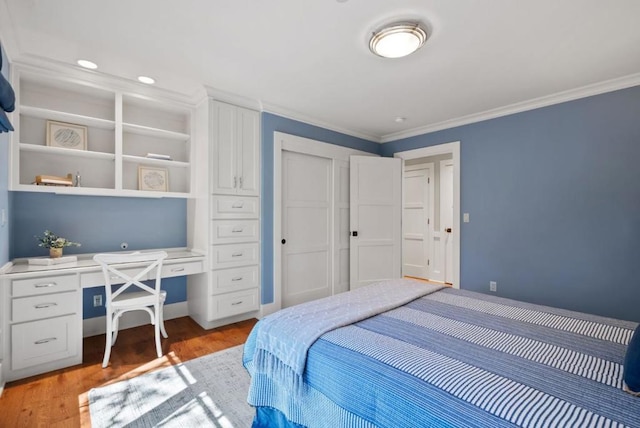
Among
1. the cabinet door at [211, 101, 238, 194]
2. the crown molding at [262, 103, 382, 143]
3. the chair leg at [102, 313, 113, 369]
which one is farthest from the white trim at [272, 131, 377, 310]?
the chair leg at [102, 313, 113, 369]

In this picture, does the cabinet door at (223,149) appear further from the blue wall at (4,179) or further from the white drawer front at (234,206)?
the blue wall at (4,179)

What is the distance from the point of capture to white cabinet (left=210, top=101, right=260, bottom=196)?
10.0 feet

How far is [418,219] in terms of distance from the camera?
5801 millimetres

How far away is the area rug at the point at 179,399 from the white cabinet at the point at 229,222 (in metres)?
0.84

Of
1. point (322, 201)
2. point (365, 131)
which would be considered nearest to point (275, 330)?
point (322, 201)

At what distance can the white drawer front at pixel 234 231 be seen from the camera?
3047 millimetres

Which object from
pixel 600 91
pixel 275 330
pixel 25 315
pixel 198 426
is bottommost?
pixel 198 426

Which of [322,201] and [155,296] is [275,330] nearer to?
[155,296]

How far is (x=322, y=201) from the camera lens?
4016 mm

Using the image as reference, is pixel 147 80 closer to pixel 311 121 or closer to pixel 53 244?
pixel 53 244

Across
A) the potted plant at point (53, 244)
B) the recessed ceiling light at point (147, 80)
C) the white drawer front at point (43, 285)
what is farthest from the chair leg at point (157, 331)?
the recessed ceiling light at point (147, 80)

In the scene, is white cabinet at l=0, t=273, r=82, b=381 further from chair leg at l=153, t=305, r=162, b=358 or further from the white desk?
chair leg at l=153, t=305, r=162, b=358

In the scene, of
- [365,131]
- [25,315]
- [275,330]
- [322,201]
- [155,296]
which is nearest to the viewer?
[275,330]

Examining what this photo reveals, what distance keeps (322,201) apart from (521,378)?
3154 millimetres
